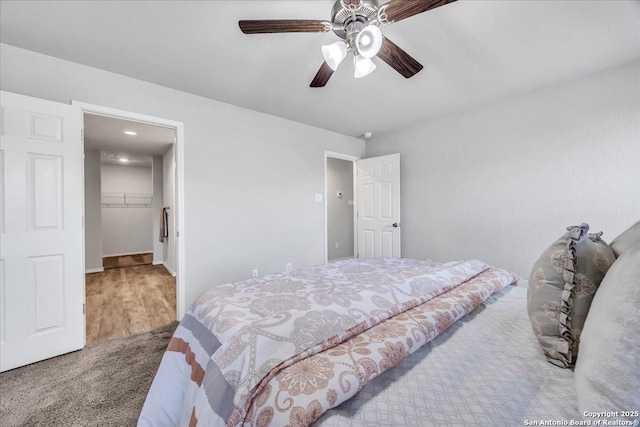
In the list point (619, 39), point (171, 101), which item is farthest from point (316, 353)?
point (619, 39)

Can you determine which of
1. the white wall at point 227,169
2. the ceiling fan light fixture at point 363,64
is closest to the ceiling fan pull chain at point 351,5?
the ceiling fan light fixture at point 363,64

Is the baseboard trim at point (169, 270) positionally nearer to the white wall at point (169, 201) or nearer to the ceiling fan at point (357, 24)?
the white wall at point (169, 201)

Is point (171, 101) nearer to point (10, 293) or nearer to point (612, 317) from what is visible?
point (10, 293)

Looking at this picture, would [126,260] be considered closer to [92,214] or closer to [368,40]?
[92,214]

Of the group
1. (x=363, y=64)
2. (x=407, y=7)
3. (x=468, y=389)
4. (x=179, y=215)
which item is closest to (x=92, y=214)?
(x=179, y=215)

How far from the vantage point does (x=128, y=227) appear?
624 cm

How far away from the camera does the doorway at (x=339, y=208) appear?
17.1 feet

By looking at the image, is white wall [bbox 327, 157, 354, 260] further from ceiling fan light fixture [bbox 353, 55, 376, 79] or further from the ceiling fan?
the ceiling fan

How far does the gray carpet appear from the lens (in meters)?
1.39

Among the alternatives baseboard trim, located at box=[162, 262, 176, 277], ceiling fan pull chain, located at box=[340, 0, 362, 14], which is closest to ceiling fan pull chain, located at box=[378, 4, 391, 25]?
ceiling fan pull chain, located at box=[340, 0, 362, 14]

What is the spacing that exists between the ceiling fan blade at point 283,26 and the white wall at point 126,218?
21.7 feet

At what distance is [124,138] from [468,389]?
17.0 feet

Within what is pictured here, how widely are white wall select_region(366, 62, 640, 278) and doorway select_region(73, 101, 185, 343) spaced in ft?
10.2

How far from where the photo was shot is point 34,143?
1880mm
